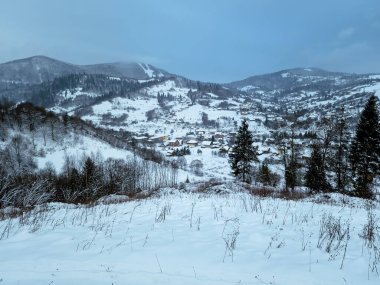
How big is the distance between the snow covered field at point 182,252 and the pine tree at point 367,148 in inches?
1006

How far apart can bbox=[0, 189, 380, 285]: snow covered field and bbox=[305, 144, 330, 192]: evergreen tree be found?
23.6m

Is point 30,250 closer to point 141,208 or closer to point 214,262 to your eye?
point 214,262

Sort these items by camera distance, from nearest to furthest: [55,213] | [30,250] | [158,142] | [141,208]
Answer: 1. [30,250]
2. [55,213]
3. [141,208]
4. [158,142]

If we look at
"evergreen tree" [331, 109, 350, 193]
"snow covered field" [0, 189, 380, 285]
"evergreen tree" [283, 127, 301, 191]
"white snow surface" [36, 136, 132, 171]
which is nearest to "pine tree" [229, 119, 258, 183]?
"evergreen tree" [283, 127, 301, 191]

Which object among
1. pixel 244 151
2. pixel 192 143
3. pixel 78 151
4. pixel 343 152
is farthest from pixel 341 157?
pixel 192 143

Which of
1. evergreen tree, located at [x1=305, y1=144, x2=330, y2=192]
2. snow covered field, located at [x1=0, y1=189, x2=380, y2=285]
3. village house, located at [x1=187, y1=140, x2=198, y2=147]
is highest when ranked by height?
snow covered field, located at [x1=0, y1=189, x2=380, y2=285]

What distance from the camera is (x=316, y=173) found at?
29.7 m

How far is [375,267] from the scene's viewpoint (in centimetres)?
428

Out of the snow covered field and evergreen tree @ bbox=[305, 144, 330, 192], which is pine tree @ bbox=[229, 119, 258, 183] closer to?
evergreen tree @ bbox=[305, 144, 330, 192]

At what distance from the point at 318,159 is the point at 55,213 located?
92.7ft

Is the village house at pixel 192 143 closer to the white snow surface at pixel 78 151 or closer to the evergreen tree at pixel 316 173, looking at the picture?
the white snow surface at pixel 78 151

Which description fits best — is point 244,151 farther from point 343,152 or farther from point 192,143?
point 192,143

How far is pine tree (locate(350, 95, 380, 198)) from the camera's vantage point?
2866cm

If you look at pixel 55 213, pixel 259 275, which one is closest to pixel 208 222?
Result: pixel 259 275
